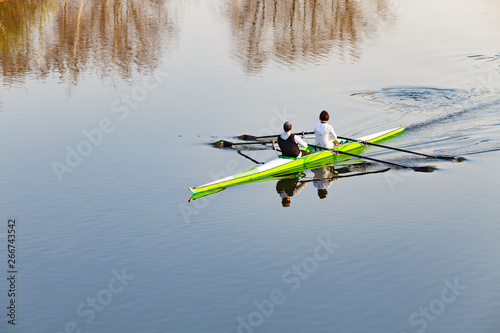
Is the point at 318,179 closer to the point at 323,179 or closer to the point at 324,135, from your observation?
the point at 323,179

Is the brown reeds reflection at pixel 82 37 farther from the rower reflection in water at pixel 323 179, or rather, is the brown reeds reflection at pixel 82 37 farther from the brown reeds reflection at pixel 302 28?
the rower reflection in water at pixel 323 179

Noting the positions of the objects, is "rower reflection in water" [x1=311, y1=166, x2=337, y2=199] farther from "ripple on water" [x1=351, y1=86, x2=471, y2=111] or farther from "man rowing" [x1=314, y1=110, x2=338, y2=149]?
"ripple on water" [x1=351, y1=86, x2=471, y2=111]

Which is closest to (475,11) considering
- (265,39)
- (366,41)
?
(366,41)

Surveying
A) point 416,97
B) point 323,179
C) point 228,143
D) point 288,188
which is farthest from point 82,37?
point 288,188

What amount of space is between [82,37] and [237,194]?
26.6 m

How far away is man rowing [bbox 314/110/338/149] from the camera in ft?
62.1

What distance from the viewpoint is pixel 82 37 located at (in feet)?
128

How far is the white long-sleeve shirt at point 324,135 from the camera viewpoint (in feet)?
62.5

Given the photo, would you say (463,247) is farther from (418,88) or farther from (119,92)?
(119,92)

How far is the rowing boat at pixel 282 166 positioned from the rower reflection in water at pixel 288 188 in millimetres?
456

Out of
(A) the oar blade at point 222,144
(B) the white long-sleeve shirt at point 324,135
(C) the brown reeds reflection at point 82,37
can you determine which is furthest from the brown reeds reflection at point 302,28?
(B) the white long-sleeve shirt at point 324,135

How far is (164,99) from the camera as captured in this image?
86.3 ft

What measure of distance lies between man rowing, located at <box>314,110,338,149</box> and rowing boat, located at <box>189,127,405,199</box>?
28 cm

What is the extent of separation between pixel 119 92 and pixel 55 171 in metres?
9.94
